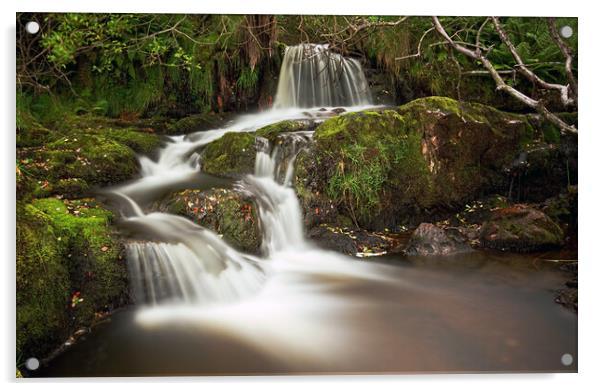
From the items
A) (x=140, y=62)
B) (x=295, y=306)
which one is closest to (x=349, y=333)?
(x=295, y=306)

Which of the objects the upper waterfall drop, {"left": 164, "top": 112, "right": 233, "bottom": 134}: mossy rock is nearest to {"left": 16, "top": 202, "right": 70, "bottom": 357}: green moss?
{"left": 164, "top": 112, "right": 233, "bottom": 134}: mossy rock

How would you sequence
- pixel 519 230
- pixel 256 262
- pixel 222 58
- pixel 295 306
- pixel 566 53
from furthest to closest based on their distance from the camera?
A: 1. pixel 519 230
2. pixel 222 58
3. pixel 256 262
4. pixel 566 53
5. pixel 295 306

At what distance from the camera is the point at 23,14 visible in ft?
9.29

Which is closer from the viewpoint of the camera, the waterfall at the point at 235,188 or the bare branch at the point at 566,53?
the waterfall at the point at 235,188

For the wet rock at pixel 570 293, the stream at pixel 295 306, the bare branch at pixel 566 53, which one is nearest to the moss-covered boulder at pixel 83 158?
the stream at pixel 295 306

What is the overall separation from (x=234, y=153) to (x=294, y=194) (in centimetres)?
57

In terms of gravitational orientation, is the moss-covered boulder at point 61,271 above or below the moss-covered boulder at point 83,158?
below

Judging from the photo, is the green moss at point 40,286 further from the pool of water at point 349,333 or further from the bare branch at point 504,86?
the bare branch at point 504,86

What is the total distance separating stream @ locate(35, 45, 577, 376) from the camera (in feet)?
8.82

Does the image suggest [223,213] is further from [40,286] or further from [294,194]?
[40,286]

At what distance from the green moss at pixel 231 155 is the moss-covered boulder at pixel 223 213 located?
26 cm

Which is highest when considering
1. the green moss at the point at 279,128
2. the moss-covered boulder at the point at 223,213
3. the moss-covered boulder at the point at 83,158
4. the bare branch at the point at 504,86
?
the bare branch at the point at 504,86

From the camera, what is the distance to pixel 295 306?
9.77ft

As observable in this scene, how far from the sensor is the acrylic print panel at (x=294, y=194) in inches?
107
